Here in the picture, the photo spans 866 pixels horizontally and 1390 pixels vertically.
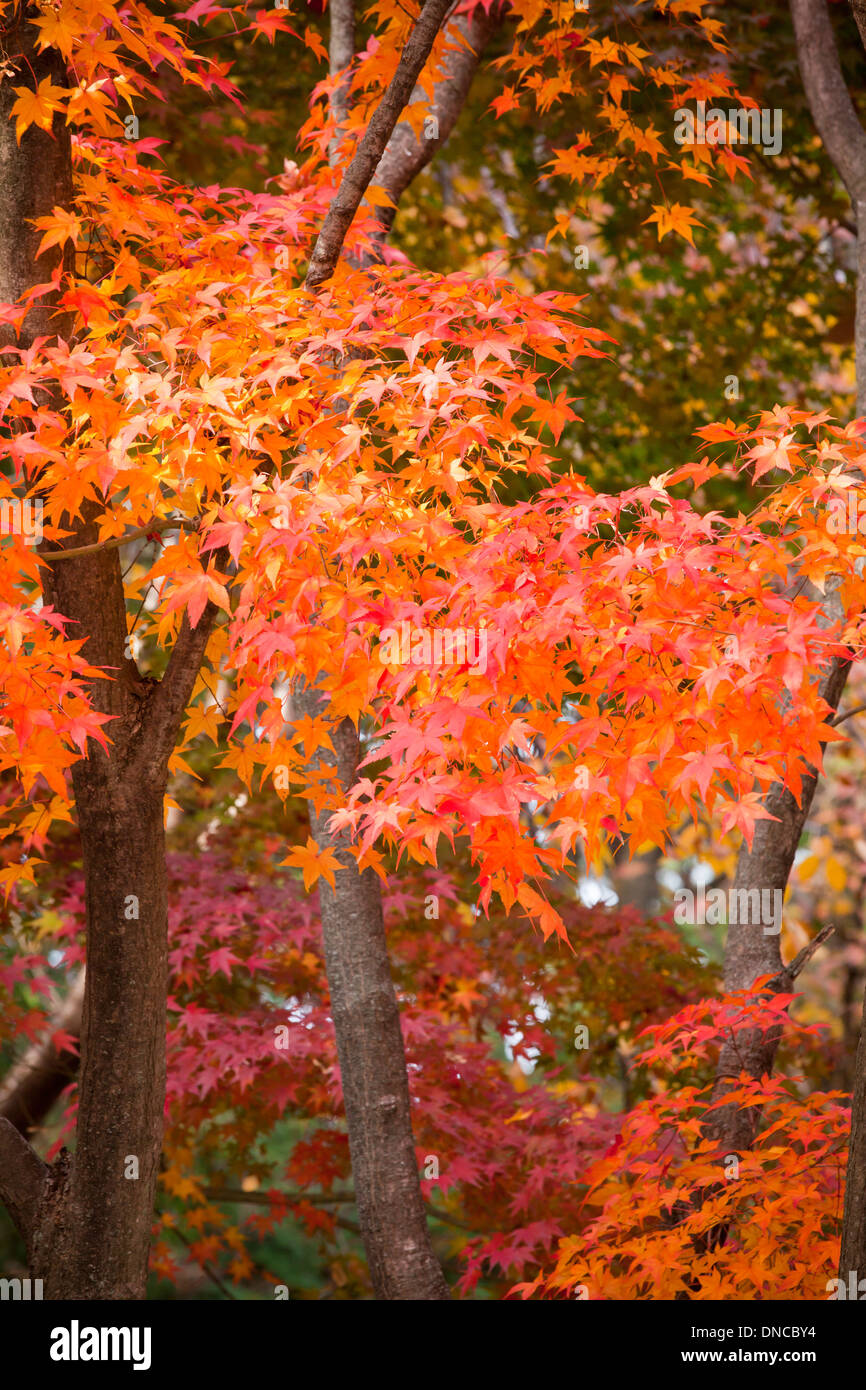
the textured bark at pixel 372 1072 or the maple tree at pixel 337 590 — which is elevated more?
the maple tree at pixel 337 590

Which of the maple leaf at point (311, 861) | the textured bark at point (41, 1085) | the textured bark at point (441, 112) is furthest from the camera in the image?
the textured bark at point (41, 1085)

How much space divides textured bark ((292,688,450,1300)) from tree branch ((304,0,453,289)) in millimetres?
1425

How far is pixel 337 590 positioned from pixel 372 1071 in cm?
196

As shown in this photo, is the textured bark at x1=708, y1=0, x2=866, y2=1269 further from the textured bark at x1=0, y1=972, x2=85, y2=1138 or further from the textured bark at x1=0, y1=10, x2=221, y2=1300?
the textured bark at x1=0, y1=972, x2=85, y2=1138

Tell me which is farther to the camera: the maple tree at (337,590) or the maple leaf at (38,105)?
the maple leaf at (38,105)

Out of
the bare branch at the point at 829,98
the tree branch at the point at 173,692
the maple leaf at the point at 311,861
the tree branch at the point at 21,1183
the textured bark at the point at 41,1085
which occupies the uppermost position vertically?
the bare branch at the point at 829,98

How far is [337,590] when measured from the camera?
2693mm

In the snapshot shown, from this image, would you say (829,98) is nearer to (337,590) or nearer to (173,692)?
(337,590)

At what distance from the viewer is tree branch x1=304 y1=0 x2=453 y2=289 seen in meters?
3.19

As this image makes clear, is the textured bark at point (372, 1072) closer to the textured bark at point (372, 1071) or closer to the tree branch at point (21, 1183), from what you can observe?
the textured bark at point (372, 1071)

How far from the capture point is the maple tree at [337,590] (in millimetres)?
2537

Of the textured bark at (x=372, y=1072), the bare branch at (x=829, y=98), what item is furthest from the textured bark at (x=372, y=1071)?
the bare branch at (x=829, y=98)

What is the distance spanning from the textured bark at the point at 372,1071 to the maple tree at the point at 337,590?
0.01 metres
